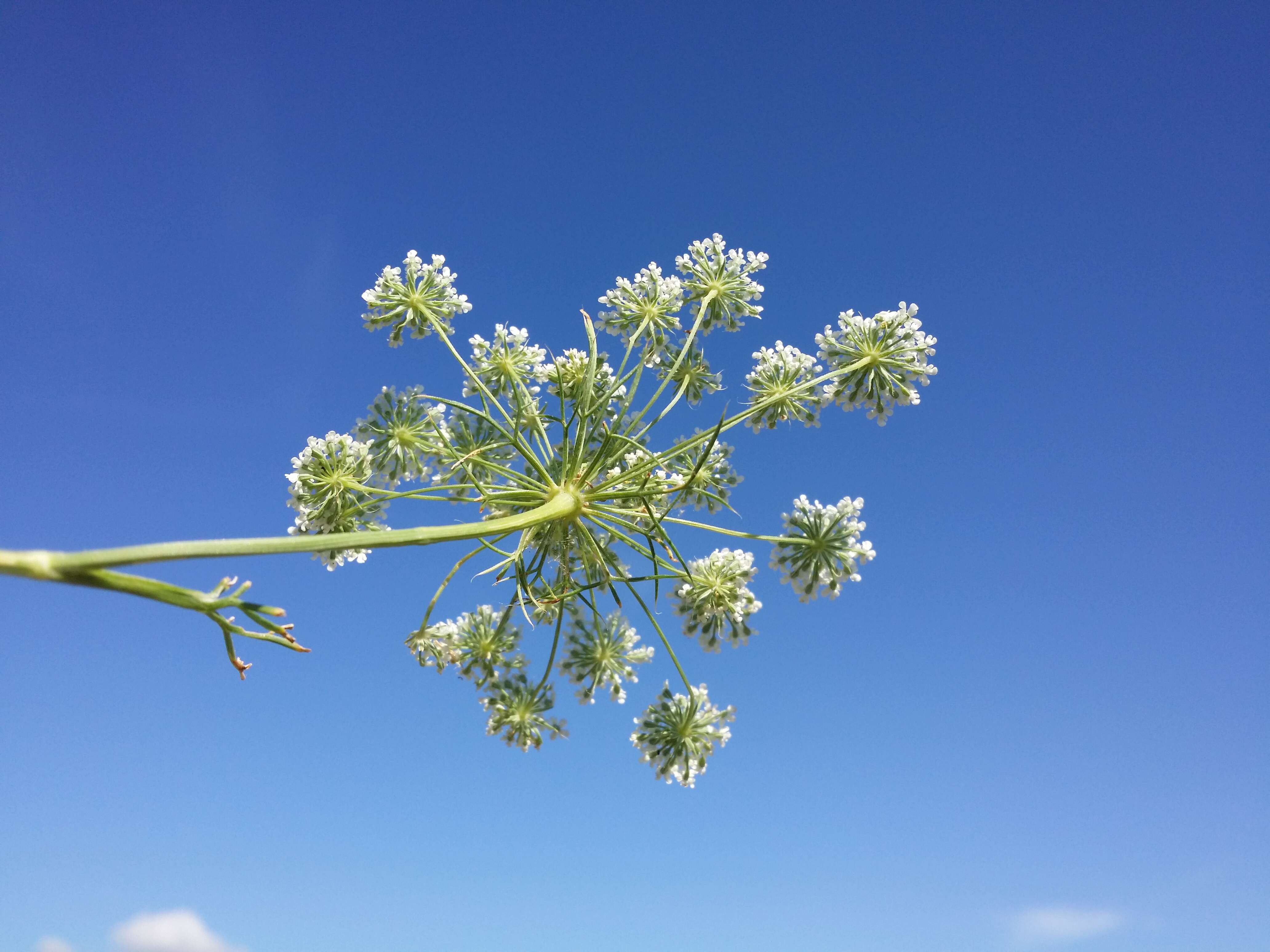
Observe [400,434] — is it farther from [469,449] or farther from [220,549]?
[220,549]

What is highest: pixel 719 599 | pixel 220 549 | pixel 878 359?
pixel 878 359

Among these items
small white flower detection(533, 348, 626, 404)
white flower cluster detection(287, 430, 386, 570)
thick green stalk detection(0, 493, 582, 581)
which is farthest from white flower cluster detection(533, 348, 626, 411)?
thick green stalk detection(0, 493, 582, 581)

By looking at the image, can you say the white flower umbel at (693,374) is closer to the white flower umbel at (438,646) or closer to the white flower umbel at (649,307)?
the white flower umbel at (649,307)

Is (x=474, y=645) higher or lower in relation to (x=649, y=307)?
lower

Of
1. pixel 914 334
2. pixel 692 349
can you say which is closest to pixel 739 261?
pixel 692 349

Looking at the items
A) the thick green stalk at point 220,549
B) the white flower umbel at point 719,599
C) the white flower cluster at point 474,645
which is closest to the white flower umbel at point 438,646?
the white flower cluster at point 474,645

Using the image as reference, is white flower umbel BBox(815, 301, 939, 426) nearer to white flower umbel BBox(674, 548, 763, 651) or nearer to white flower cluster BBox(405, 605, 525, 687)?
white flower umbel BBox(674, 548, 763, 651)

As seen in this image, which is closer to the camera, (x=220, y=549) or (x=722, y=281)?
(x=220, y=549)

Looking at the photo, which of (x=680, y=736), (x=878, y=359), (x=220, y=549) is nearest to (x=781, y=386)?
(x=878, y=359)
